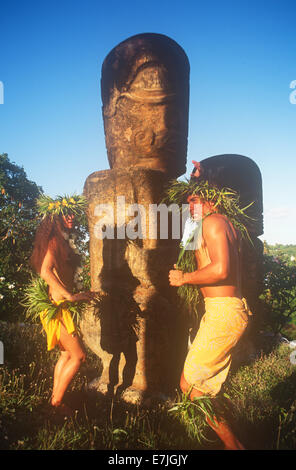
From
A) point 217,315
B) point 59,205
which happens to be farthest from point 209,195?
point 59,205

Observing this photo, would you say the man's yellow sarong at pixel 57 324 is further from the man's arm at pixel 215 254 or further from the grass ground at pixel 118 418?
the man's arm at pixel 215 254

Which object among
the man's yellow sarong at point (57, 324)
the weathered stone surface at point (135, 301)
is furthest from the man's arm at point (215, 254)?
the man's yellow sarong at point (57, 324)

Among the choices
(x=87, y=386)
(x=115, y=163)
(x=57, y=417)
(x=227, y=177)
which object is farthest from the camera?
(x=227, y=177)

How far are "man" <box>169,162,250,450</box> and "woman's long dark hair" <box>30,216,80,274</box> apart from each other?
135 centimetres

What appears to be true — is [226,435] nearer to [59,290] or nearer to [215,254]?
[215,254]

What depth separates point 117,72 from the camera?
4.27 metres

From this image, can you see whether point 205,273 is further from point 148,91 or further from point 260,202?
point 260,202

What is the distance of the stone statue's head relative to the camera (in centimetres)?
412

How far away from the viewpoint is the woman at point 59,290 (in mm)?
3178

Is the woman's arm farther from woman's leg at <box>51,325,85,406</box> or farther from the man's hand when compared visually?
the man's hand

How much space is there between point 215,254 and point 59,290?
166 centimetres

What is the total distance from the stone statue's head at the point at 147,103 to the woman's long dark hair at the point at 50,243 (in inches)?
57.3
